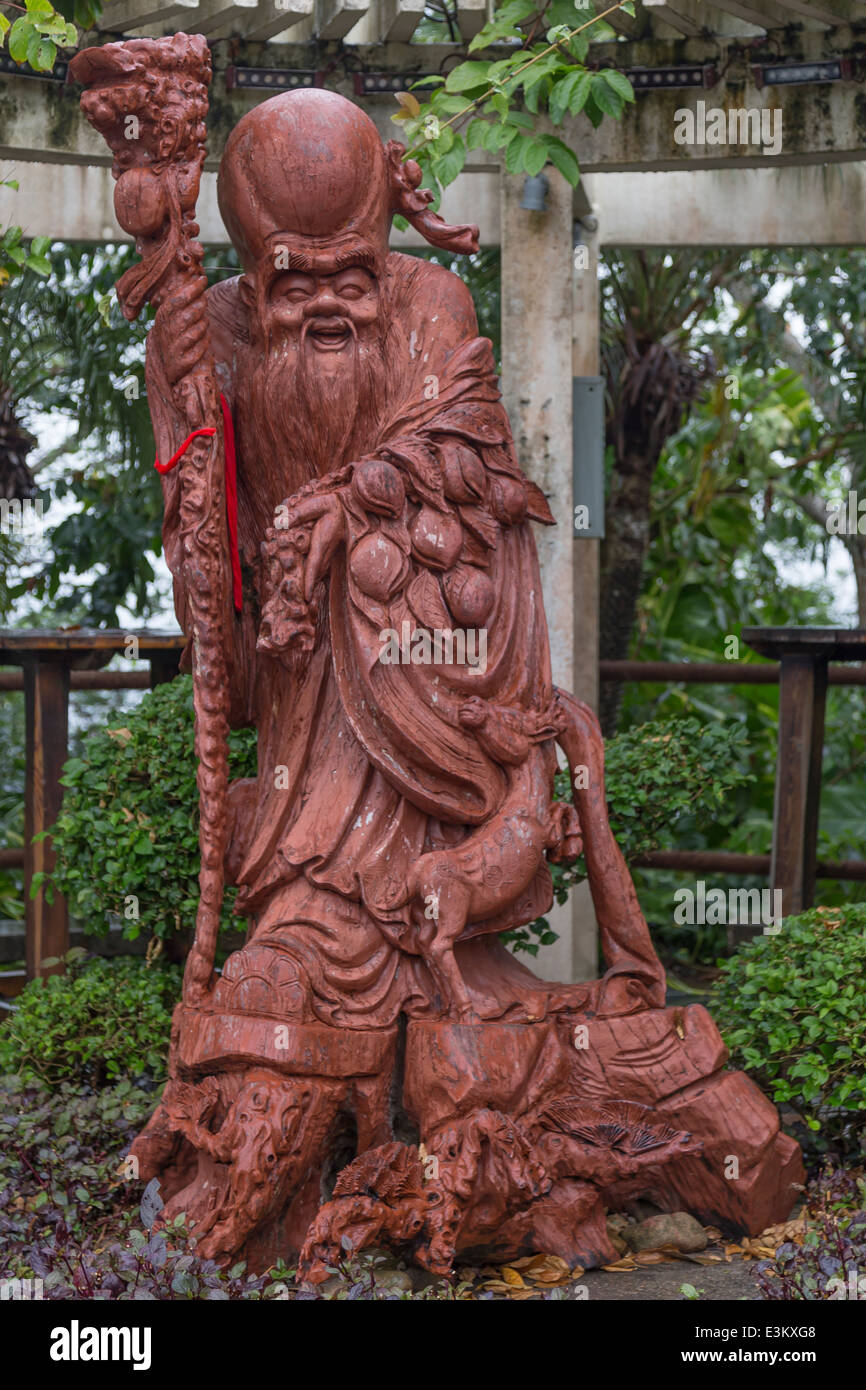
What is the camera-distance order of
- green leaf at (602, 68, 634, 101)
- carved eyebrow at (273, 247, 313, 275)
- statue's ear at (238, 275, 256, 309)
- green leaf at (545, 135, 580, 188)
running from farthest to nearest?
green leaf at (545, 135, 580, 188) → green leaf at (602, 68, 634, 101) → statue's ear at (238, 275, 256, 309) → carved eyebrow at (273, 247, 313, 275)

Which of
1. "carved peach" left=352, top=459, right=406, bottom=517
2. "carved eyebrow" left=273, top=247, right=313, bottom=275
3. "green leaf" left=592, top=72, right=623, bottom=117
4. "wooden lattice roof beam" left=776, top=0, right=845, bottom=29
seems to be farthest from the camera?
"wooden lattice roof beam" left=776, top=0, right=845, bottom=29

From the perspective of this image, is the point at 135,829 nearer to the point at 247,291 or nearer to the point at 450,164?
the point at 247,291

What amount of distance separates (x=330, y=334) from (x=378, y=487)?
0.48m

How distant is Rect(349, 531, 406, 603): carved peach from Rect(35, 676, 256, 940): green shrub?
1484mm

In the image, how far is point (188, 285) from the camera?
401 cm

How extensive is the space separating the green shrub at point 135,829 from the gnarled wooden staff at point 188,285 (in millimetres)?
1149

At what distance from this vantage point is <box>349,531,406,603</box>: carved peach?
13.1ft

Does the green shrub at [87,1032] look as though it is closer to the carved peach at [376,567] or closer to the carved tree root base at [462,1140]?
the carved tree root base at [462,1140]

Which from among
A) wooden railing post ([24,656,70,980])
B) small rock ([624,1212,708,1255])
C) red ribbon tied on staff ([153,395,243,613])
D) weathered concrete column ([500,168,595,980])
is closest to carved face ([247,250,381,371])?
red ribbon tied on staff ([153,395,243,613])

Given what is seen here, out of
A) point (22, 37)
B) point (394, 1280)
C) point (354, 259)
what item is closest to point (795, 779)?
point (354, 259)

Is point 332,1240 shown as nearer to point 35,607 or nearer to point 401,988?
point 401,988

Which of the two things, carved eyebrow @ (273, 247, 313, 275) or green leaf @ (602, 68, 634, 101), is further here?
green leaf @ (602, 68, 634, 101)

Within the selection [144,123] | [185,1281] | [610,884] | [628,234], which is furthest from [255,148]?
[628,234]

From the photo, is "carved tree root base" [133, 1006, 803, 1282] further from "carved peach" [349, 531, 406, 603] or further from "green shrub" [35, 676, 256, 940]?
"green shrub" [35, 676, 256, 940]
